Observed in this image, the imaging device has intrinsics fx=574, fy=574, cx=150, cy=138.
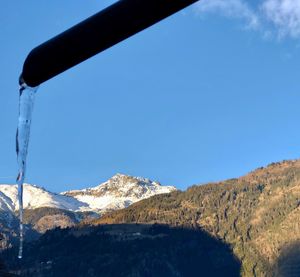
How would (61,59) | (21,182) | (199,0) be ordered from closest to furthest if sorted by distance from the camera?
(199,0), (61,59), (21,182)

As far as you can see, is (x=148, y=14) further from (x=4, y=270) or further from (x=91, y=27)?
(x=4, y=270)

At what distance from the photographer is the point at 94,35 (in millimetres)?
2561

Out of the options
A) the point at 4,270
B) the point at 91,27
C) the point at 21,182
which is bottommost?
the point at 21,182

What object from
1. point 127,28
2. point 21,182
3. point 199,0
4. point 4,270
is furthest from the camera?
point 4,270

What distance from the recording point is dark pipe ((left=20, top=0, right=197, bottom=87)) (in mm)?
2418

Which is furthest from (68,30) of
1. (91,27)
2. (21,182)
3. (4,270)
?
(4,270)

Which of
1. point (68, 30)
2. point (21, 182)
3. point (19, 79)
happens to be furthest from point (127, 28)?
point (21, 182)

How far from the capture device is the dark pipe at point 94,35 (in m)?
2.42

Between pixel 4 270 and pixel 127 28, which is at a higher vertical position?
pixel 4 270

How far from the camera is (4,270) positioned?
13975 centimetres

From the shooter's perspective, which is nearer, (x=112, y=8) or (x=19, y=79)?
(x=112, y=8)

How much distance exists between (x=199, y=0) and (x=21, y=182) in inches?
73.0

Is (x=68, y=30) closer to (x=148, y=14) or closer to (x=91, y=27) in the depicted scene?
(x=91, y=27)

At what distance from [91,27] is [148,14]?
0.29 m
